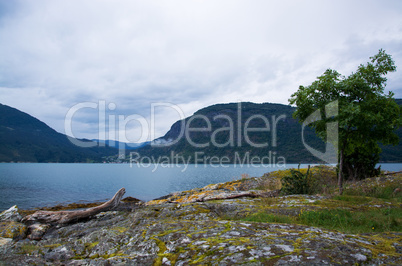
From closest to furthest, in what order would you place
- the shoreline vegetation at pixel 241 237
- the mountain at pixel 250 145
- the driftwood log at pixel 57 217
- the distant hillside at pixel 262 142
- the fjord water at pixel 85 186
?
the shoreline vegetation at pixel 241 237
the driftwood log at pixel 57 217
the fjord water at pixel 85 186
the distant hillside at pixel 262 142
the mountain at pixel 250 145

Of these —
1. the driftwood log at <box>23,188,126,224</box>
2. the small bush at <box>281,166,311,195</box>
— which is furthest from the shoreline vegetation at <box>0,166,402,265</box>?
the small bush at <box>281,166,311,195</box>

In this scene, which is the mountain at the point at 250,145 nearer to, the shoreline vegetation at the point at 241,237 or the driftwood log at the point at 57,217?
the shoreline vegetation at the point at 241,237

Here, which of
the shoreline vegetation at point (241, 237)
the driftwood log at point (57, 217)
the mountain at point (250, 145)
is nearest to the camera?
the shoreline vegetation at point (241, 237)

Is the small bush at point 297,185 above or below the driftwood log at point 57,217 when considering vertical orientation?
above

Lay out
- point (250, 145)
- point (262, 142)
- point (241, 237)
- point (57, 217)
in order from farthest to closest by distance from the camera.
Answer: point (250, 145) < point (262, 142) < point (57, 217) < point (241, 237)

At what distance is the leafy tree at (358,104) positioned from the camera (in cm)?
962

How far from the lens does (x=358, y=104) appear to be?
1007 centimetres

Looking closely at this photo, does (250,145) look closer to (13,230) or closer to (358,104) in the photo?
(358,104)

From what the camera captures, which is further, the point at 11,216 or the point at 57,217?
the point at 11,216

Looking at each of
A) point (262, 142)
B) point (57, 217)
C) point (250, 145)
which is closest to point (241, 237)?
point (57, 217)

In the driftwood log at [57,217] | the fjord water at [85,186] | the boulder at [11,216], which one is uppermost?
the driftwood log at [57,217]

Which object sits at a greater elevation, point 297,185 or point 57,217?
point 297,185

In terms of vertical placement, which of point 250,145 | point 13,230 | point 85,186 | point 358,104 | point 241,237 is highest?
point 358,104

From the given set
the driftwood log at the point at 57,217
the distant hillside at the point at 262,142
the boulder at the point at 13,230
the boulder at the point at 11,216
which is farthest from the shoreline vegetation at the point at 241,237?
the distant hillside at the point at 262,142
